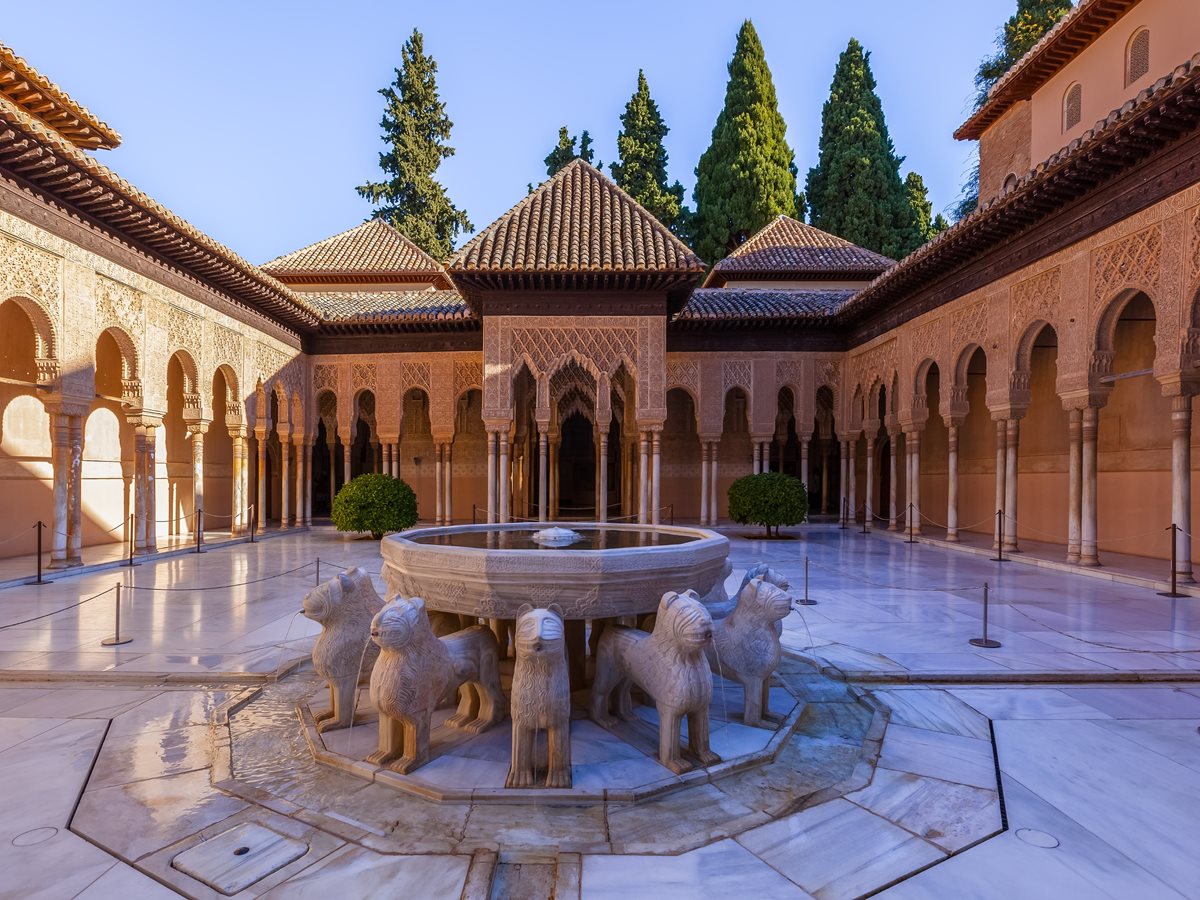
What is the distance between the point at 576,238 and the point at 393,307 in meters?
6.10

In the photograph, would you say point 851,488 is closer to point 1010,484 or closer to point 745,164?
point 1010,484

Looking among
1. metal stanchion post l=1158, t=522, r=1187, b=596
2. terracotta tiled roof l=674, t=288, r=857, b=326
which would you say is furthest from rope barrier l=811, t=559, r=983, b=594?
terracotta tiled roof l=674, t=288, r=857, b=326

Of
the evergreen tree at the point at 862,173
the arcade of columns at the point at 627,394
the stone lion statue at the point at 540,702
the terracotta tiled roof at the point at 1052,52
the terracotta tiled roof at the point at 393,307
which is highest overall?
the evergreen tree at the point at 862,173

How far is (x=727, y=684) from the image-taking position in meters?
4.32

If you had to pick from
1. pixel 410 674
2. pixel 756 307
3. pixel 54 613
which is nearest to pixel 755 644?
pixel 410 674

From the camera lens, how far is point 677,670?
2906mm

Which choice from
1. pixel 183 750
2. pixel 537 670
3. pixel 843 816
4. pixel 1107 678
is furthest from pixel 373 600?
pixel 1107 678

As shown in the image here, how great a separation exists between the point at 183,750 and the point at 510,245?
10706mm

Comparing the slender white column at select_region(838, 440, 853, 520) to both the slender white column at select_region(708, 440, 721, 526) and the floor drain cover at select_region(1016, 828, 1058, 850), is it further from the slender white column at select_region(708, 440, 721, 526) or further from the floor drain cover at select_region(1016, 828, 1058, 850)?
the floor drain cover at select_region(1016, 828, 1058, 850)

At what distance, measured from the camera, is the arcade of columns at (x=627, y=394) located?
8695mm

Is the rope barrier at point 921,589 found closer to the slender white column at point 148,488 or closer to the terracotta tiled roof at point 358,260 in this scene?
the slender white column at point 148,488

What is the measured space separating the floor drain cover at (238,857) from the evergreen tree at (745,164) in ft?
87.2

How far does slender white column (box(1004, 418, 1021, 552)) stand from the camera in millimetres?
11047

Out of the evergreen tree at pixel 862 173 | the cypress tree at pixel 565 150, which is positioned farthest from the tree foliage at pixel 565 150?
the evergreen tree at pixel 862 173
